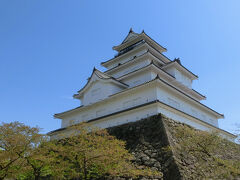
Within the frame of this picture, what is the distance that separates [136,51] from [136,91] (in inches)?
326

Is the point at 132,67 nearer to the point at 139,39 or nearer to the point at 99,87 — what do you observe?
the point at 99,87

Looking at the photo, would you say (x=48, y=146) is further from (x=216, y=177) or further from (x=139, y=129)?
(x=216, y=177)

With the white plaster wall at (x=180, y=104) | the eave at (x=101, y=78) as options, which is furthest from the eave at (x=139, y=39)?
the white plaster wall at (x=180, y=104)

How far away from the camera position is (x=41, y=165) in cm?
978

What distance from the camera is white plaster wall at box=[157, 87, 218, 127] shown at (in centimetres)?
1647

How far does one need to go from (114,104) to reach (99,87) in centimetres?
305

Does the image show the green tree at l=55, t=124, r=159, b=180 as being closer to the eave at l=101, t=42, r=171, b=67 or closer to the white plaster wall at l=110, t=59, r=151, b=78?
the white plaster wall at l=110, t=59, r=151, b=78

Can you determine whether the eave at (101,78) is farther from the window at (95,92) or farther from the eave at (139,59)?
the eave at (139,59)

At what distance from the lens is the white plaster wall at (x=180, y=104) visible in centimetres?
1647

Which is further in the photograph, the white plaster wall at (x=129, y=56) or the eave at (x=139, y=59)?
the white plaster wall at (x=129, y=56)

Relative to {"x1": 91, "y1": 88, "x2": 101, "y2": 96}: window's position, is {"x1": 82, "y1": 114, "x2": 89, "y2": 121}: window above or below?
below

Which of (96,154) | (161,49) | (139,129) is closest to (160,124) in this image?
(139,129)

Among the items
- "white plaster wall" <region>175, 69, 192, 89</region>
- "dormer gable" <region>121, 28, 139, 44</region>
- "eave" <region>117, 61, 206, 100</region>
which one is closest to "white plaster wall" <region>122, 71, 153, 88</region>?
"eave" <region>117, 61, 206, 100</region>

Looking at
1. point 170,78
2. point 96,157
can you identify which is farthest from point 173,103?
point 96,157
